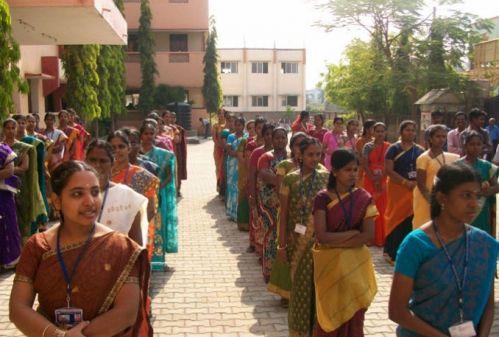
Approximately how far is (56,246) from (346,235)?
186cm

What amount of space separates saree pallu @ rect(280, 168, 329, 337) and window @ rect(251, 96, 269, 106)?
50.8 meters

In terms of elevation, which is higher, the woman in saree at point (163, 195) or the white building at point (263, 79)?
→ the white building at point (263, 79)

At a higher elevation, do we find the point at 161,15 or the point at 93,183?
the point at 161,15

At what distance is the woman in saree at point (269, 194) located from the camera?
19.8 ft

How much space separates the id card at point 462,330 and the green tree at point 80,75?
590 inches

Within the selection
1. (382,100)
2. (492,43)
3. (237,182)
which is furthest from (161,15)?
(237,182)

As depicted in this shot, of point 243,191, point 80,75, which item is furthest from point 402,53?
point 243,191

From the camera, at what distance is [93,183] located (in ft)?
8.59

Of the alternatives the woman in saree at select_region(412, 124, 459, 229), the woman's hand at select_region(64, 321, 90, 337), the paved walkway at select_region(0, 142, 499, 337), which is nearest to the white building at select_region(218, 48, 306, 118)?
the paved walkway at select_region(0, 142, 499, 337)

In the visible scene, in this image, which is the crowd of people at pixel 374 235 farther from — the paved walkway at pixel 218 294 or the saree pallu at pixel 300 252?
the paved walkway at pixel 218 294

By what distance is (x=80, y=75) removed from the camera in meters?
16.3

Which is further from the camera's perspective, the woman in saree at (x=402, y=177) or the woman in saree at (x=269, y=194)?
the woman in saree at (x=402, y=177)

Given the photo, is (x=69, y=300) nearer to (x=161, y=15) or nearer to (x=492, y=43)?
(x=492, y=43)

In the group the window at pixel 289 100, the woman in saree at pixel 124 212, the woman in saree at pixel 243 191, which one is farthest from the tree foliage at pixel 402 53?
the window at pixel 289 100
